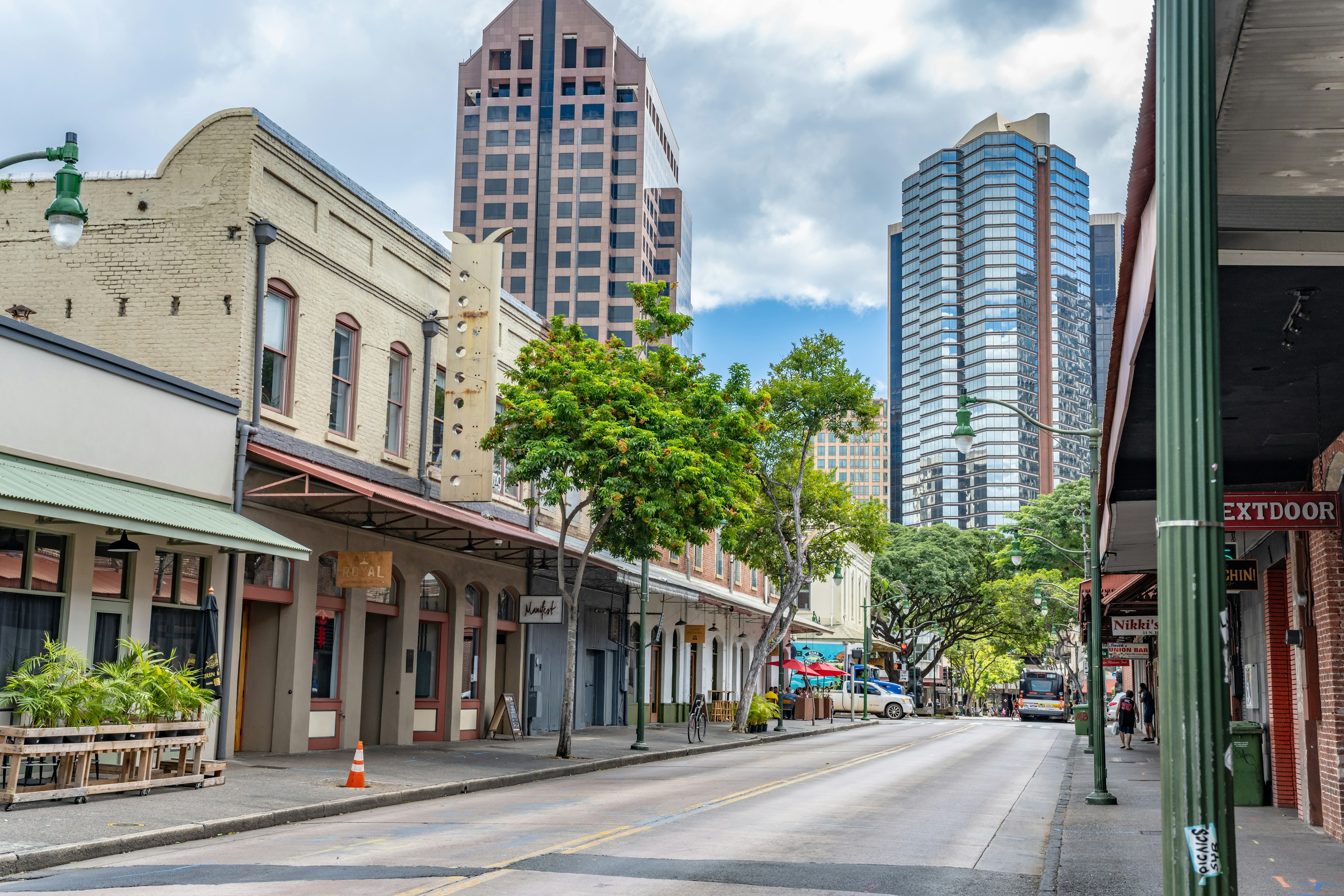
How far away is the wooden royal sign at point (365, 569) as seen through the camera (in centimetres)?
2106

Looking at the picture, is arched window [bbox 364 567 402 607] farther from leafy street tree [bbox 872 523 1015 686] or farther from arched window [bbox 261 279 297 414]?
leafy street tree [bbox 872 523 1015 686]

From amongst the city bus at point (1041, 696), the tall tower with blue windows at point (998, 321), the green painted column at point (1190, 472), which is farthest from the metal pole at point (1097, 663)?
the tall tower with blue windows at point (998, 321)

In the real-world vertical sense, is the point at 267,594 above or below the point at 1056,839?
above

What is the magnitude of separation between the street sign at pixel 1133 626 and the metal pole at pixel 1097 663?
705 centimetres

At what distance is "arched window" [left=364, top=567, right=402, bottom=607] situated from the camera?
79.6 ft

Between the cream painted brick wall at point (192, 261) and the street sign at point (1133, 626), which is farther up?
the cream painted brick wall at point (192, 261)

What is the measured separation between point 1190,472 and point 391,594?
22.7m

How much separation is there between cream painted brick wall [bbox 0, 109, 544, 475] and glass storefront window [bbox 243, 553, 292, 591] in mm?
2130

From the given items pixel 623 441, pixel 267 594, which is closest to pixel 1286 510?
pixel 623 441

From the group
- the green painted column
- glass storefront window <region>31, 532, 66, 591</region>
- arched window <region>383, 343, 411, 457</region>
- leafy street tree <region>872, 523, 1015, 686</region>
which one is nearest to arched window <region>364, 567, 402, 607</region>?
arched window <region>383, 343, 411, 457</region>

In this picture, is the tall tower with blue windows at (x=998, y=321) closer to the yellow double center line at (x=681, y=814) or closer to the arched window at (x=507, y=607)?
the arched window at (x=507, y=607)

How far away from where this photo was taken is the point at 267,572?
825 inches

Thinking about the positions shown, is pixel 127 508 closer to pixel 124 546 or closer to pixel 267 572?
pixel 124 546

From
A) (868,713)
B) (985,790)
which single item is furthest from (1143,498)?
(868,713)
